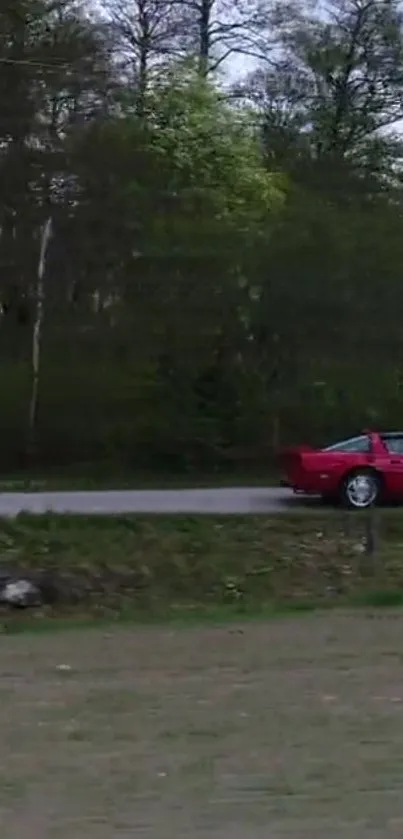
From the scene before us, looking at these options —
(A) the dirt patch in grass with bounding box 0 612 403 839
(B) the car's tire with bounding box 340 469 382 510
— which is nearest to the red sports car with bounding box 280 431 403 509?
(B) the car's tire with bounding box 340 469 382 510

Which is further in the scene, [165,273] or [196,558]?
[165,273]

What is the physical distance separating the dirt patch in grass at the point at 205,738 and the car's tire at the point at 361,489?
50.9 feet

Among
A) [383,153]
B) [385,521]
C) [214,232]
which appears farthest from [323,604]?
[383,153]

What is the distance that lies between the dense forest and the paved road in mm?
6615

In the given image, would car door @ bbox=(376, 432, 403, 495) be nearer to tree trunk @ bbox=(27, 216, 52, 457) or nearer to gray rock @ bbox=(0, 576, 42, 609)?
gray rock @ bbox=(0, 576, 42, 609)

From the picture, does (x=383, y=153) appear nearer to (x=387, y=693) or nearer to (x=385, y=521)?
(x=385, y=521)

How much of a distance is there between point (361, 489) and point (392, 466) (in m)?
0.75

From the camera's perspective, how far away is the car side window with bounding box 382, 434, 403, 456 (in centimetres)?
2820

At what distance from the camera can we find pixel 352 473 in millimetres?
27859

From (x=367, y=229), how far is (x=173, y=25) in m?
11.0

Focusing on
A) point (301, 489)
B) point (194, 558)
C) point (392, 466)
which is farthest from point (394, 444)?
point (194, 558)

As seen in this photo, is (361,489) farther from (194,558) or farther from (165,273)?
(165,273)

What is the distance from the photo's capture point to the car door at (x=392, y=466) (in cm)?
2795

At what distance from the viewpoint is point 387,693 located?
30.3 feet
